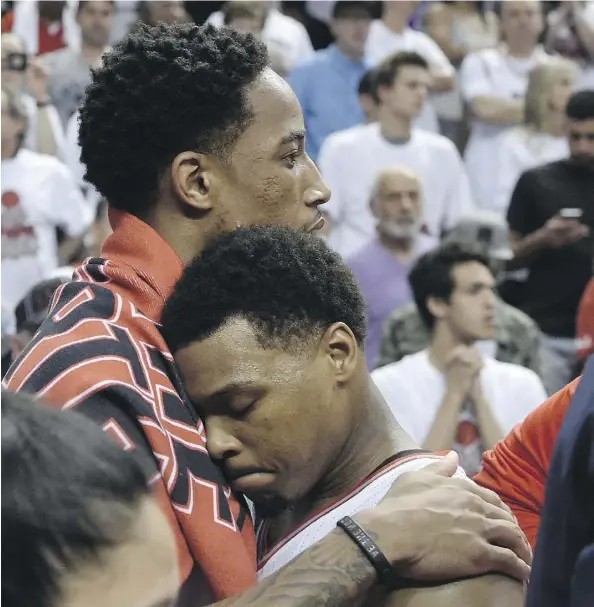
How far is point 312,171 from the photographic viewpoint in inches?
83.2

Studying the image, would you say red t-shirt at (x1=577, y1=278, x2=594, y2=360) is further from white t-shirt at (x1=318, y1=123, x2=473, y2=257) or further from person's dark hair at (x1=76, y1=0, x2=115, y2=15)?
person's dark hair at (x1=76, y1=0, x2=115, y2=15)

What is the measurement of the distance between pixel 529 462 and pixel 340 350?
57 cm

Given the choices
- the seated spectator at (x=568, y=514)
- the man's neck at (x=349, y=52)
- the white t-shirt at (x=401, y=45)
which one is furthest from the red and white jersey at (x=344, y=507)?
the white t-shirt at (x=401, y=45)

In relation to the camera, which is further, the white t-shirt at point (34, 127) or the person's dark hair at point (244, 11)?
the person's dark hair at point (244, 11)

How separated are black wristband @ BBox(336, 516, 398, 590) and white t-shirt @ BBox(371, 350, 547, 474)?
2972 millimetres

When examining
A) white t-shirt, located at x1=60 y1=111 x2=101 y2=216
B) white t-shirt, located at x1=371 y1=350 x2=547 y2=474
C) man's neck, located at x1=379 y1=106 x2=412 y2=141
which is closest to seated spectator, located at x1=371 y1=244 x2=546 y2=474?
white t-shirt, located at x1=371 y1=350 x2=547 y2=474

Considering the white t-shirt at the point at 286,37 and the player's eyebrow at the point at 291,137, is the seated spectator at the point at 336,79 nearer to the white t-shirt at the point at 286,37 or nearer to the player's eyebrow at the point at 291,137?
the white t-shirt at the point at 286,37

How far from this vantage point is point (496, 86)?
794cm

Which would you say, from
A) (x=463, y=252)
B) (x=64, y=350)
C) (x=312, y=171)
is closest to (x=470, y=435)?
(x=463, y=252)

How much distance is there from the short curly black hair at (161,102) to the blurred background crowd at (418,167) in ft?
8.08

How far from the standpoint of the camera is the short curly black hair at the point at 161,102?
2002 millimetres

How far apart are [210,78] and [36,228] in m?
4.17

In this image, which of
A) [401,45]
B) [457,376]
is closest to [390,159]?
[401,45]

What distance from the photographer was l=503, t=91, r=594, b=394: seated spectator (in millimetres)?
6184
